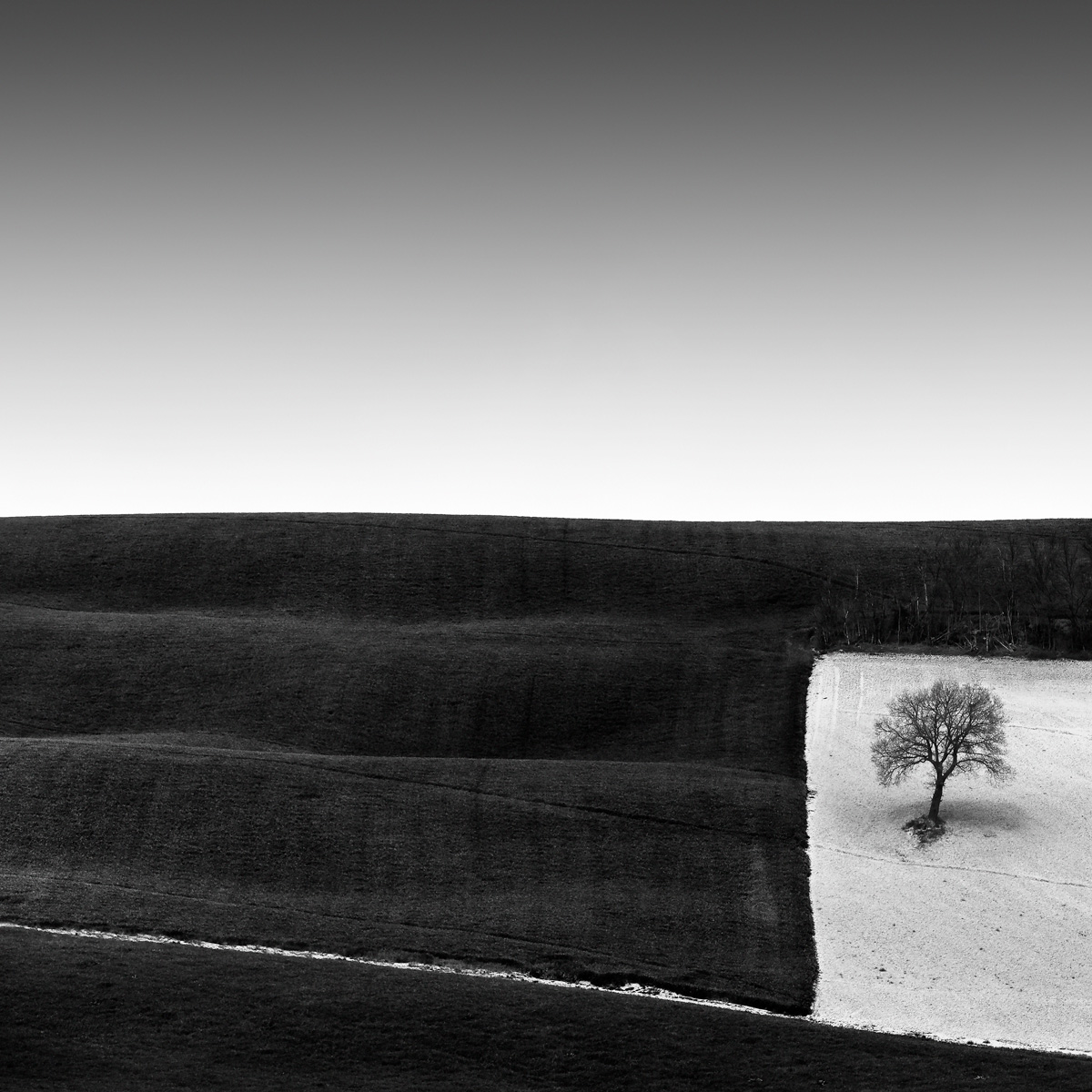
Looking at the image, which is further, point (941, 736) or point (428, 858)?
point (941, 736)

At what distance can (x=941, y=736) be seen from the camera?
2137 inches

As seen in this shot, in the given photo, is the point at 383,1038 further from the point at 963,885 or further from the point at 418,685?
the point at 418,685

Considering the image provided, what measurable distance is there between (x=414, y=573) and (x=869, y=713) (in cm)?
3478

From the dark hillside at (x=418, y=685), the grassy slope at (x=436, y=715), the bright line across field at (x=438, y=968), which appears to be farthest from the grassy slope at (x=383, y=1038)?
the dark hillside at (x=418, y=685)

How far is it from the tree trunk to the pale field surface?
61cm

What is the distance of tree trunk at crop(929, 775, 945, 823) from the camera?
2092 inches

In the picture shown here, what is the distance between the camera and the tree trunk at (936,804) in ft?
174

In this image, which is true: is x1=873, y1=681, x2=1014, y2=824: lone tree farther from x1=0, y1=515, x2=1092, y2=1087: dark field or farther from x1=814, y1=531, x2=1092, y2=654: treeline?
x1=814, y1=531, x2=1092, y2=654: treeline

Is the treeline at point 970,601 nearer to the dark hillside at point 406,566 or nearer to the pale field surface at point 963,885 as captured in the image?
the dark hillside at point 406,566

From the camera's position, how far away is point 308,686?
227 ft

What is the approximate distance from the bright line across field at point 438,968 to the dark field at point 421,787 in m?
0.71

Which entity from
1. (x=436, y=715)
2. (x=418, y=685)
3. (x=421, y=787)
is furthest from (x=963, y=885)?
(x=418, y=685)

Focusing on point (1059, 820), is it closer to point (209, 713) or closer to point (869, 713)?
point (869, 713)

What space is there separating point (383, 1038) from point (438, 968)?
6125 mm
